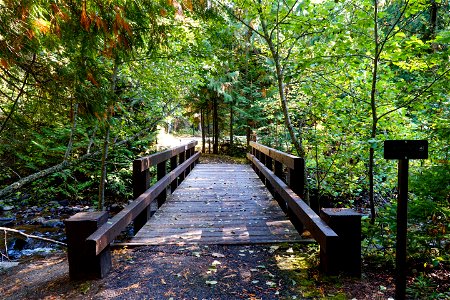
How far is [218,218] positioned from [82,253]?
2631 mm

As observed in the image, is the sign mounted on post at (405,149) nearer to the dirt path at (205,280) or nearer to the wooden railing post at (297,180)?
the dirt path at (205,280)

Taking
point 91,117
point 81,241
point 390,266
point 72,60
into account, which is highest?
point 72,60

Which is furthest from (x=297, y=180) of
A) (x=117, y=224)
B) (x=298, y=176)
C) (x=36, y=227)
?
(x=36, y=227)

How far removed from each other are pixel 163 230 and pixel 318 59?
3.50m

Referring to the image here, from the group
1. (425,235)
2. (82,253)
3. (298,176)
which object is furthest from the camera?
(298,176)

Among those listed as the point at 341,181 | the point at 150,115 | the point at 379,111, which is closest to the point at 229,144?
the point at 150,115

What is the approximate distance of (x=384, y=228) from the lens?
4184 millimetres

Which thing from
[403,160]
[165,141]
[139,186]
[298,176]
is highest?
[403,160]

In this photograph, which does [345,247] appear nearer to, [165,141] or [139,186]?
[139,186]

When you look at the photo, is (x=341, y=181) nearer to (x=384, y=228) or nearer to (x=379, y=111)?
(x=379, y=111)

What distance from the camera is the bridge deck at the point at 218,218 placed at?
4223 millimetres

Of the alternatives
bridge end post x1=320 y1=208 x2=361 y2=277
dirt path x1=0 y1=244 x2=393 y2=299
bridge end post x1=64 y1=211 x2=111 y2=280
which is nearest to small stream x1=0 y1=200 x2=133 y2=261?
dirt path x1=0 y1=244 x2=393 y2=299

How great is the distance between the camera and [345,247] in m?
2.99

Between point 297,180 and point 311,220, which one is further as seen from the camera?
point 297,180
